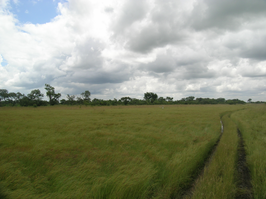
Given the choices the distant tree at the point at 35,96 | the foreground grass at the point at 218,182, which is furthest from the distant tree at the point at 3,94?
the foreground grass at the point at 218,182

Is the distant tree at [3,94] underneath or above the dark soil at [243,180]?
above

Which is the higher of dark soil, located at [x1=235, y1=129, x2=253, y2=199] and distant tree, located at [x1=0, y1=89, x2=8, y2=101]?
distant tree, located at [x1=0, y1=89, x2=8, y2=101]

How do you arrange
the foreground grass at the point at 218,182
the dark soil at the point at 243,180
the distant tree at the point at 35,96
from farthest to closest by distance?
the distant tree at the point at 35,96 → the dark soil at the point at 243,180 → the foreground grass at the point at 218,182

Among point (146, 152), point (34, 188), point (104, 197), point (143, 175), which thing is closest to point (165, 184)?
point (143, 175)

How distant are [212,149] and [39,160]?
30.3ft

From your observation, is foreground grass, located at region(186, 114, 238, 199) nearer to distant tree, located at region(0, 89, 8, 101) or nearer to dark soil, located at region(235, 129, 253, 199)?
dark soil, located at region(235, 129, 253, 199)

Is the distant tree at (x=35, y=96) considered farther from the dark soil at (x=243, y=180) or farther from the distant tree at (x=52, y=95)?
the dark soil at (x=243, y=180)

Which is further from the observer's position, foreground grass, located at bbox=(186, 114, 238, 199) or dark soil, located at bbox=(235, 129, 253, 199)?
dark soil, located at bbox=(235, 129, 253, 199)

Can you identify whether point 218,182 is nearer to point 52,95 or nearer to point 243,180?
point 243,180

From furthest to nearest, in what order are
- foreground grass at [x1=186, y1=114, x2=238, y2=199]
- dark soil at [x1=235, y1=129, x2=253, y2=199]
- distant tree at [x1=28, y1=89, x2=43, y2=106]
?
distant tree at [x1=28, y1=89, x2=43, y2=106] → dark soil at [x1=235, y1=129, x2=253, y2=199] → foreground grass at [x1=186, y1=114, x2=238, y2=199]

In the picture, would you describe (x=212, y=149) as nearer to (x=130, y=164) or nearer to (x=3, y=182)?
(x=130, y=164)

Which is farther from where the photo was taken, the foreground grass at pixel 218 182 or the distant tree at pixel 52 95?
the distant tree at pixel 52 95

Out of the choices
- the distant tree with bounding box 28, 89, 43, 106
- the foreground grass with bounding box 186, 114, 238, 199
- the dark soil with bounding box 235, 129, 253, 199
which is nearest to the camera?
the foreground grass with bounding box 186, 114, 238, 199

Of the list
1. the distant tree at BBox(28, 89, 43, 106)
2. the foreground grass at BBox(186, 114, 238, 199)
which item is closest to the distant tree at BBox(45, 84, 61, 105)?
the distant tree at BBox(28, 89, 43, 106)
